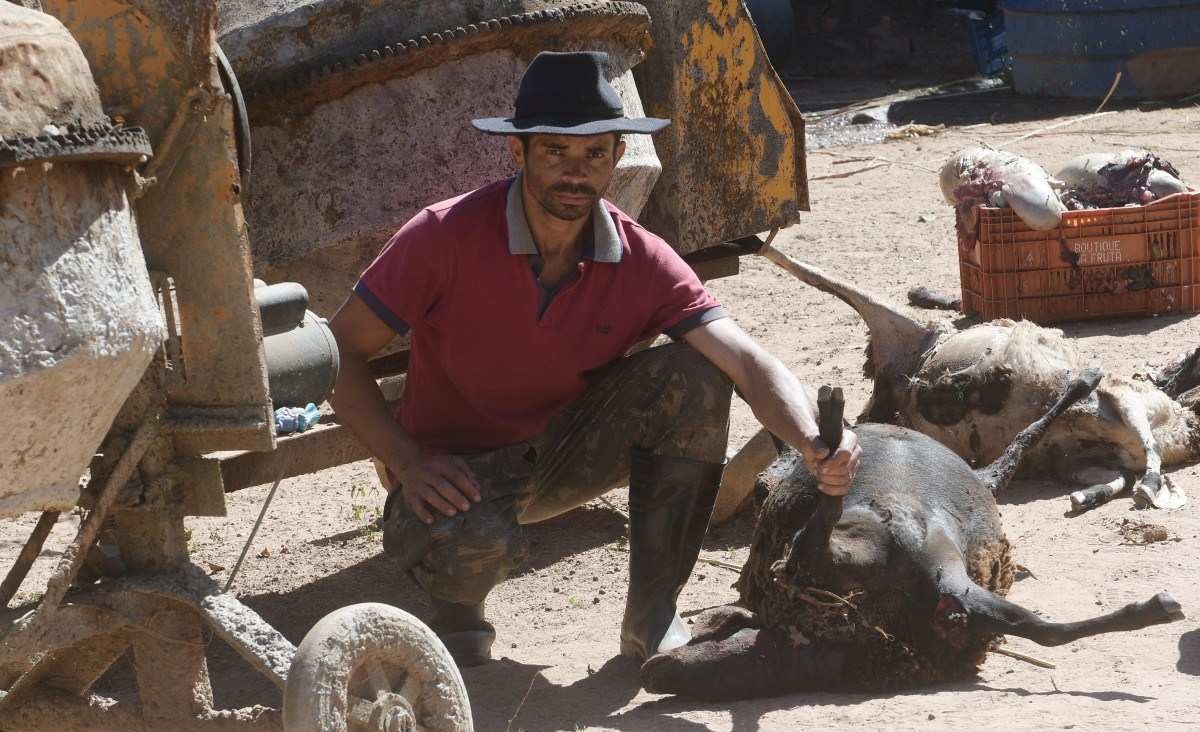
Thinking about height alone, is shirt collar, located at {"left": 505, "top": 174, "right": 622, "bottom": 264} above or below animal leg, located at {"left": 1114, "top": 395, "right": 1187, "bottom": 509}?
above

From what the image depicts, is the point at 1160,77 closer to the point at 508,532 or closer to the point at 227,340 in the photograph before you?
the point at 508,532

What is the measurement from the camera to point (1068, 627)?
3570mm

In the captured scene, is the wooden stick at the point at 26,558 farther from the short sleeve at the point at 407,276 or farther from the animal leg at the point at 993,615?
the animal leg at the point at 993,615

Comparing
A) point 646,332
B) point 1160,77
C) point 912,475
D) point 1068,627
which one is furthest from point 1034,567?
point 1160,77

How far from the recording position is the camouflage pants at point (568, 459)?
3846mm

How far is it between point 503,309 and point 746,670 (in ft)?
3.55

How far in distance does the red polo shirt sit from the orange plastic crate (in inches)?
137

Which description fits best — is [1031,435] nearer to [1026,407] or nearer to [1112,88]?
[1026,407]

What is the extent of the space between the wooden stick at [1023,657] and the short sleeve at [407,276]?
1.67 meters

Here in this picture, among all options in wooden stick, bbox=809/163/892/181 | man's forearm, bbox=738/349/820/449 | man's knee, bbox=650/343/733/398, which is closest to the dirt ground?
man's forearm, bbox=738/349/820/449

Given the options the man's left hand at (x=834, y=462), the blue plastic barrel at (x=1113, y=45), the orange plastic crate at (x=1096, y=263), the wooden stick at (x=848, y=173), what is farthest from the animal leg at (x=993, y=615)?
the blue plastic barrel at (x=1113, y=45)

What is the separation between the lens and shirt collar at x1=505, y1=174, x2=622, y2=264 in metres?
3.97

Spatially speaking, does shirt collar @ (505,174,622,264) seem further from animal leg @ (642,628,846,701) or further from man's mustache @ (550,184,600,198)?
animal leg @ (642,628,846,701)

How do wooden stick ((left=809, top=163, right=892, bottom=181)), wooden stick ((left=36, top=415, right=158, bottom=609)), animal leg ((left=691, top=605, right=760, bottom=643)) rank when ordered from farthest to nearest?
wooden stick ((left=809, top=163, right=892, bottom=181)), animal leg ((left=691, top=605, right=760, bottom=643)), wooden stick ((left=36, top=415, right=158, bottom=609))
